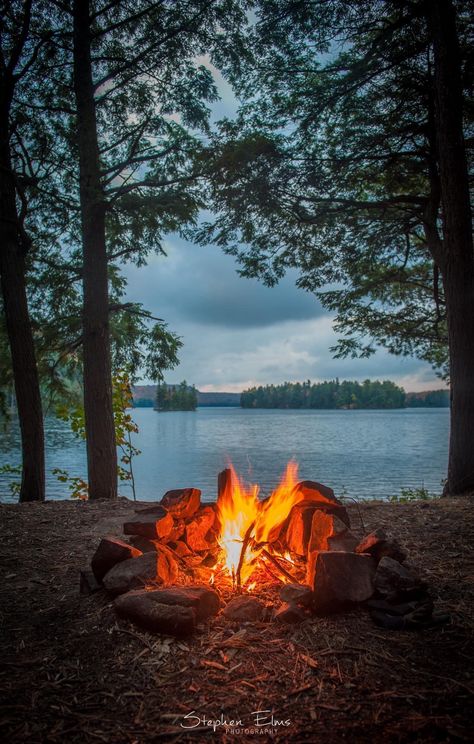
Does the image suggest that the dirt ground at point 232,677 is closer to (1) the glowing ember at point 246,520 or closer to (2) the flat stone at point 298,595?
(2) the flat stone at point 298,595

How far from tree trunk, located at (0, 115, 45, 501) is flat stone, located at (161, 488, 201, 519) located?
4.85m

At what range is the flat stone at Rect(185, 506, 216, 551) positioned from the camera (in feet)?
12.7

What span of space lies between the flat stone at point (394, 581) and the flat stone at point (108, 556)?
Result: 186 centimetres

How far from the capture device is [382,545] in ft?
10.6

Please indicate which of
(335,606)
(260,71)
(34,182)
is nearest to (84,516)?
(335,606)

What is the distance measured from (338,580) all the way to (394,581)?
425mm

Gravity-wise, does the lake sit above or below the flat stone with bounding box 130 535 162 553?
below

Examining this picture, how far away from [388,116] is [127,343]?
6.34m

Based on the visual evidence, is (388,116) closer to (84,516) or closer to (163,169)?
(163,169)

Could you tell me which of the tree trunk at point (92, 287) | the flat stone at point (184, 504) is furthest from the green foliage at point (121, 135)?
the flat stone at point (184, 504)

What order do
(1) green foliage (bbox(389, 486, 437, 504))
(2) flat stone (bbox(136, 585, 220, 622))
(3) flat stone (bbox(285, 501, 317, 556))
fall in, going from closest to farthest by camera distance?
(2) flat stone (bbox(136, 585, 220, 622)) → (3) flat stone (bbox(285, 501, 317, 556)) → (1) green foliage (bbox(389, 486, 437, 504))

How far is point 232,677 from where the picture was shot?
228cm

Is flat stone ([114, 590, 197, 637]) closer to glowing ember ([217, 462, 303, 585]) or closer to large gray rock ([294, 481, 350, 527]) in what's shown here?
glowing ember ([217, 462, 303, 585])

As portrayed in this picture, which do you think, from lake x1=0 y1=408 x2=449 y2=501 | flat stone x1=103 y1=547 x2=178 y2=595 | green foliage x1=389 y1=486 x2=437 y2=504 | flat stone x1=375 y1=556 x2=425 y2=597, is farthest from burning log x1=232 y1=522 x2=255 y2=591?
lake x1=0 y1=408 x2=449 y2=501
